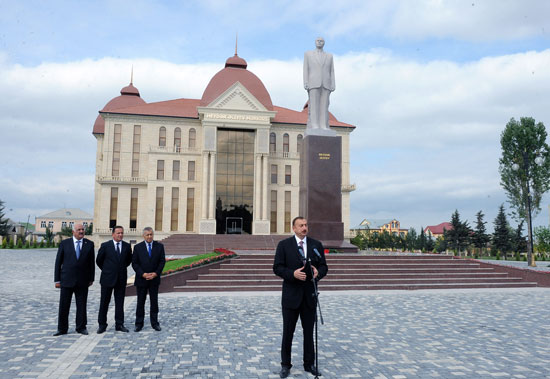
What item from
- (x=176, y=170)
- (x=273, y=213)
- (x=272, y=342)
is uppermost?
(x=176, y=170)

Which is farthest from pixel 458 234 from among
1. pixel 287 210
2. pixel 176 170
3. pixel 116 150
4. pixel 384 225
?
pixel 384 225

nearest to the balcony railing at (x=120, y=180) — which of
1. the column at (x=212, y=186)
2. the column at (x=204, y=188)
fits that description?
the column at (x=204, y=188)

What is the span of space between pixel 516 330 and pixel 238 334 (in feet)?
17.4

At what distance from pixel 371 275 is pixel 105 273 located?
407 inches

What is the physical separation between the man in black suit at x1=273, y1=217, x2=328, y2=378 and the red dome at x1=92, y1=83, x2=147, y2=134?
50.6 meters

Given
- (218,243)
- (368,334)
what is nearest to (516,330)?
(368,334)

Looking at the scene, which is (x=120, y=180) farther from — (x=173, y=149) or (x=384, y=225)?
(x=384, y=225)

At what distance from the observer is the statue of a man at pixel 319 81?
1878cm

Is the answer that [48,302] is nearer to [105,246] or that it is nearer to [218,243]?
[105,246]

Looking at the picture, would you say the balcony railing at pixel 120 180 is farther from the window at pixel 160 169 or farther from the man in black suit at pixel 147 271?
the man in black suit at pixel 147 271

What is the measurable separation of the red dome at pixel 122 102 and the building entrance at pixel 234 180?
583 inches

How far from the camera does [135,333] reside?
7.46m

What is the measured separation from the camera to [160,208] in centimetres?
4397

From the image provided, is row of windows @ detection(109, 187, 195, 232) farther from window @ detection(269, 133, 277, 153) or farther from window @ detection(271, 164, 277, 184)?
window @ detection(269, 133, 277, 153)
